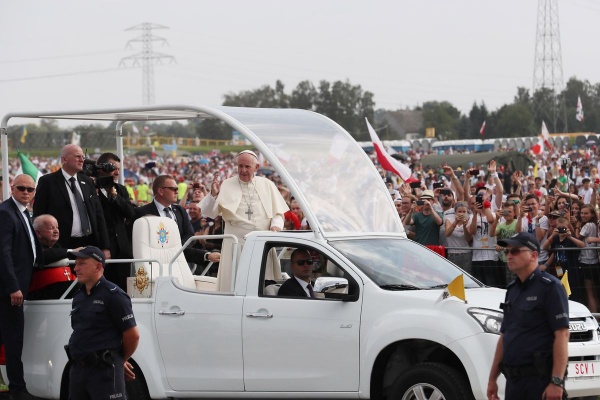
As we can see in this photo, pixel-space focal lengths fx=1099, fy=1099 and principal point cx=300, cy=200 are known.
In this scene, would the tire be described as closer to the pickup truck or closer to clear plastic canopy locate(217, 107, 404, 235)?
the pickup truck

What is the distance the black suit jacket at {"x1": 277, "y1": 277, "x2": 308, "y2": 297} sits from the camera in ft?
30.2

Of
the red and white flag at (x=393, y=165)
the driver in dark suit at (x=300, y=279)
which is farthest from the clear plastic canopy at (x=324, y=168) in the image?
the red and white flag at (x=393, y=165)

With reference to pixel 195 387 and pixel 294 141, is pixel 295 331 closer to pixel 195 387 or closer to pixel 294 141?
pixel 195 387

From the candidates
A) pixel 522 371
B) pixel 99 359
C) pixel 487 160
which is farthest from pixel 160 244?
pixel 487 160

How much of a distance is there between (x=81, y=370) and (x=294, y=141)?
3.43 metres

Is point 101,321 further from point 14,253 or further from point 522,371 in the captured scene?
point 14,253

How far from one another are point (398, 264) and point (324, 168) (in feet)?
4.44

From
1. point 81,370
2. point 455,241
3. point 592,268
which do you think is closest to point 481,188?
point 455,241

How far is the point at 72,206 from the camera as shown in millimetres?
11094

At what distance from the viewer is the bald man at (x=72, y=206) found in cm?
1104

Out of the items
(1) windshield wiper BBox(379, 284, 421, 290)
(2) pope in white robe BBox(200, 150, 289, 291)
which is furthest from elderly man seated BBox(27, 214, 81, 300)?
(1) windshield wiper BBox(379, 284, 421, 290)

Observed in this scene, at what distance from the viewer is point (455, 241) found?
14391 millimetres

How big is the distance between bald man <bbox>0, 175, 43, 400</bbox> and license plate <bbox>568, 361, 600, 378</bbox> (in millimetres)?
5076

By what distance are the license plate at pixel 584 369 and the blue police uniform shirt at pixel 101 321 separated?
10.5ft
